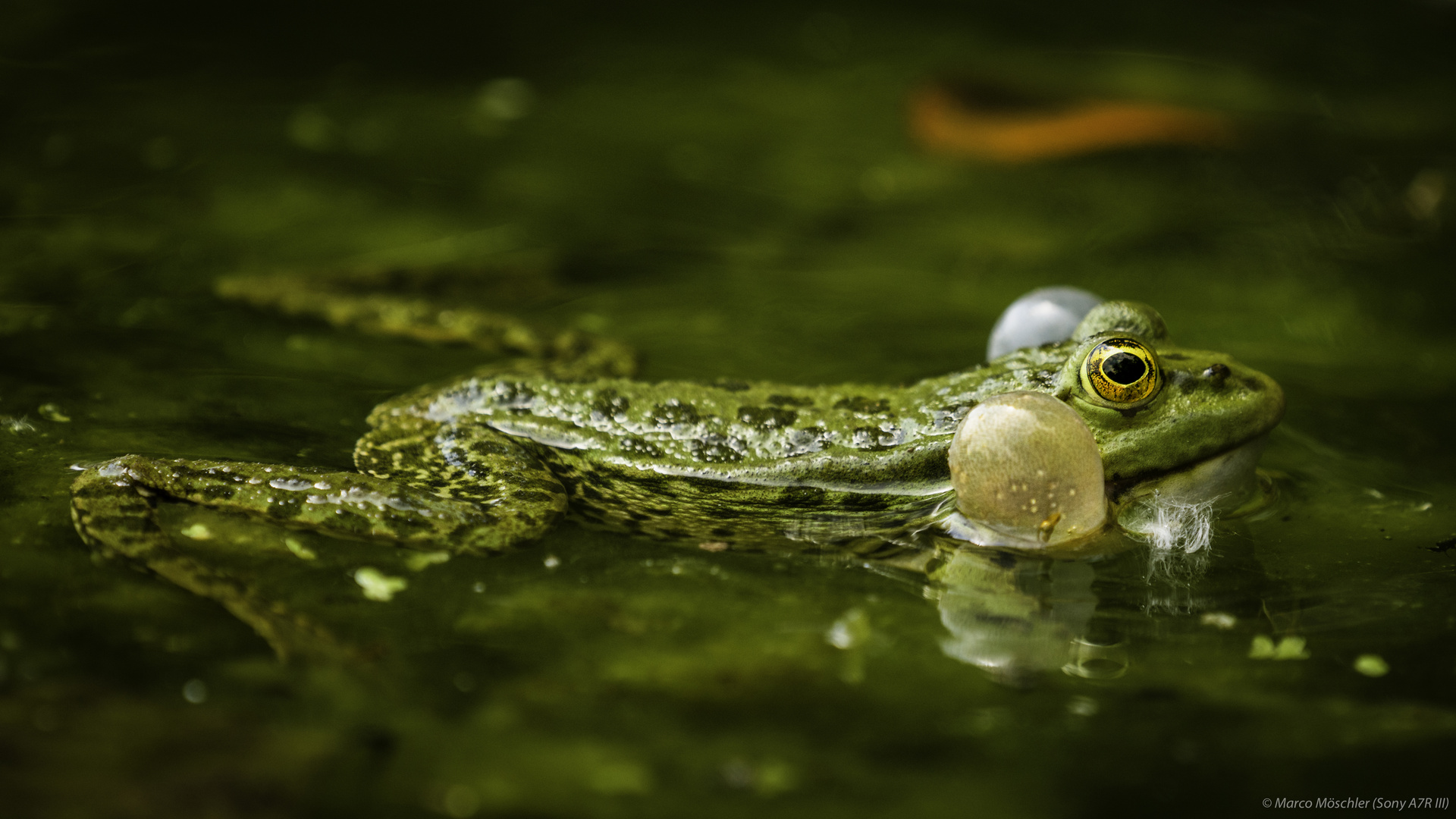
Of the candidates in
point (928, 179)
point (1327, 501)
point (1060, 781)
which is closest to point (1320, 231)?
point (928, 179)

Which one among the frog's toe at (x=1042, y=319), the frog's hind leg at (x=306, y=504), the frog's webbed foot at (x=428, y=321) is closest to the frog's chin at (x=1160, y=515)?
the frog's toe at (x=1042, y=319)

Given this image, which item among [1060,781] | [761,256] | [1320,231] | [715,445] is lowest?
[1060,781]

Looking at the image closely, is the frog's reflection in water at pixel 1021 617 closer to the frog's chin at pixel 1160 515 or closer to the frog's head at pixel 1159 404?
the frog's chin at pixel 1160 515

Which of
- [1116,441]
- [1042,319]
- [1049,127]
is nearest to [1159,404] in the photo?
[1116,441]

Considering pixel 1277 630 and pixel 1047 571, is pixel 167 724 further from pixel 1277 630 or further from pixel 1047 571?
pixel 1277 630

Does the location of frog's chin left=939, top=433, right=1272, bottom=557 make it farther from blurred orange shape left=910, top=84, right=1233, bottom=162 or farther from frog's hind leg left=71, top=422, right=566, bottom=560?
blurred orange shape left=910, top=84, right=1233, bottom=162

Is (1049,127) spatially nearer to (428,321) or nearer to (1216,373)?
(1216,373)
